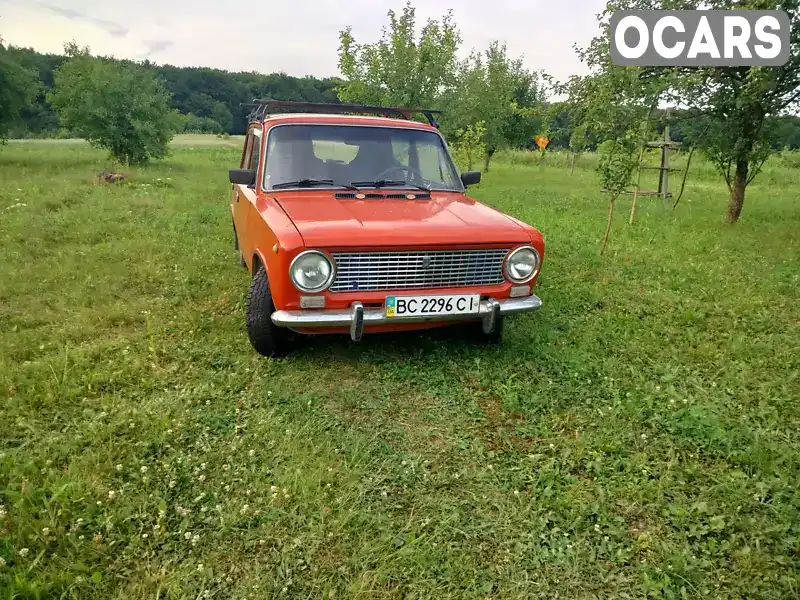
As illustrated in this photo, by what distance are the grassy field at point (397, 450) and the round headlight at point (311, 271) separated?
728 mm

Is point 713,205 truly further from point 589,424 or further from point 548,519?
point 548,519

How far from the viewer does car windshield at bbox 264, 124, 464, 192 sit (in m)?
4.44

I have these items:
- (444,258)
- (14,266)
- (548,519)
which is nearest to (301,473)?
(548,519)

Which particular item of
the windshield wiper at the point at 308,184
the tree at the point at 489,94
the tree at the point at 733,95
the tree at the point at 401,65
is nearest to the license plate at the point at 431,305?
the windshield wiper at the point at 308,184

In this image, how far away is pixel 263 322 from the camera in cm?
Result: 386

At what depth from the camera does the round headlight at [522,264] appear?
12.7 ft

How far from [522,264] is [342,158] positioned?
175cm

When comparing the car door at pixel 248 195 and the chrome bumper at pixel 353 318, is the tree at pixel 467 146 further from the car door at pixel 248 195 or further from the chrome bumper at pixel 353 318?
the chrome bumper at pixel 353 318

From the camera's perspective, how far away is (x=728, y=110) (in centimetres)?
952

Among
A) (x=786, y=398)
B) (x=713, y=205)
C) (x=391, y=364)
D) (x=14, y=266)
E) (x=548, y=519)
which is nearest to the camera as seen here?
(x=548, y=519)

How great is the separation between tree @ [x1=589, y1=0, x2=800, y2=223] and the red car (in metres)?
6.24

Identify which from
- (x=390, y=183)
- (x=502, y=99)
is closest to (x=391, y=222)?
(x=390, y=183)

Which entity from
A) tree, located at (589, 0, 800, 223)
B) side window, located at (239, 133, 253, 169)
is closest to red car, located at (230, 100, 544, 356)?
side window, located at (239, 133, 253, 169)

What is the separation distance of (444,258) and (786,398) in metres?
2.47
